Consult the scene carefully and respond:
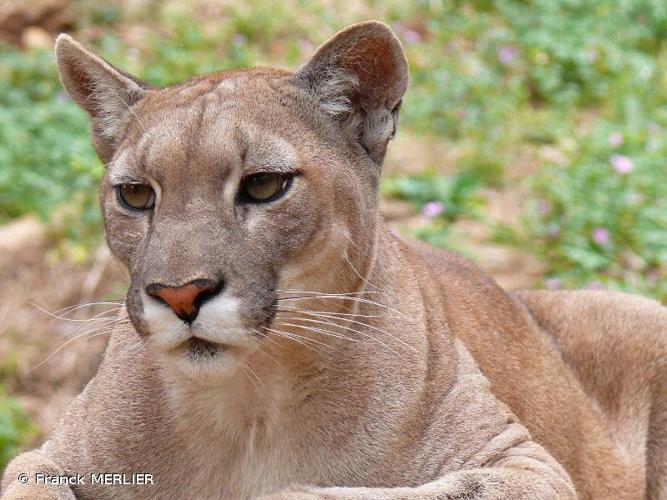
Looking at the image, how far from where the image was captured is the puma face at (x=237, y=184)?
3689mm

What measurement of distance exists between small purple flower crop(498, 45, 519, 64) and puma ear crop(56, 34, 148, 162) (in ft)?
22.1

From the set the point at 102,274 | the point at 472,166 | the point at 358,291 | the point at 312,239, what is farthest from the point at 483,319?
the point at 472,166

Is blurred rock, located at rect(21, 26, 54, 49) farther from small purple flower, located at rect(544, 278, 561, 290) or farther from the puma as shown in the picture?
the puma

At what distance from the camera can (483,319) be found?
5.16 m

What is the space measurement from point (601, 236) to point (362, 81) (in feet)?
12.6

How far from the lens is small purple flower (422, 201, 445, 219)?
8.45m

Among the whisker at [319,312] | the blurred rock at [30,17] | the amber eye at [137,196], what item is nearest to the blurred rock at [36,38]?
the blurred rock at [30,17]

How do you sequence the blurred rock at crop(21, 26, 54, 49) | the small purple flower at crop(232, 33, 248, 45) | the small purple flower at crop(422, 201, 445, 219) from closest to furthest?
the small purple flower at crop(422, 201, 445, 219)
the small purple flower at crop(232, 33, 248, 45)
the blurred rock at crop(21, 26, 54, 49)

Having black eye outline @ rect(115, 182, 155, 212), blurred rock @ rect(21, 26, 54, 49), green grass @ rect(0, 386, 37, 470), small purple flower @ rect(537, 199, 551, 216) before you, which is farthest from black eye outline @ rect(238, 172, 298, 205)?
blurred rock @ rect(21, 26, 54, 49)

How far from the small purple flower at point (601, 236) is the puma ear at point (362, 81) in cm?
372

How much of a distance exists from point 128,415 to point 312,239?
1.07 metres

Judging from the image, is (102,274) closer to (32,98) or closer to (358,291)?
(32,98)
